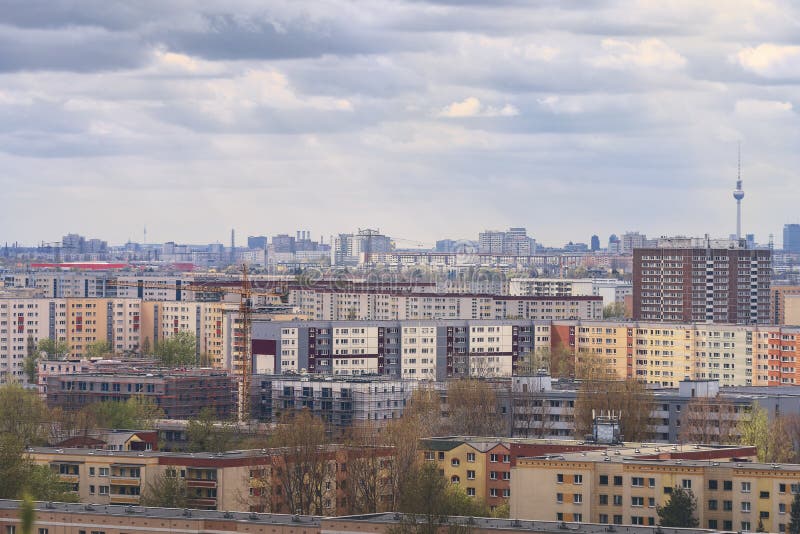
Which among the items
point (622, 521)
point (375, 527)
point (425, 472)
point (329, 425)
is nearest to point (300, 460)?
point (425, 472)

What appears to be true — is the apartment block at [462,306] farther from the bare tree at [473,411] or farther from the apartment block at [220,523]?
the apartment block at [220,523]

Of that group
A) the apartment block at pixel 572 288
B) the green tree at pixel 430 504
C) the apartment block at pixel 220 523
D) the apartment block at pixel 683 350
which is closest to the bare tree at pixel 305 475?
the green tree at pixel 430 504

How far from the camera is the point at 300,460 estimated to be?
33531 millimetres

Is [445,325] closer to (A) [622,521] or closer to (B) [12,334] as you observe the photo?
(B) [12,334]

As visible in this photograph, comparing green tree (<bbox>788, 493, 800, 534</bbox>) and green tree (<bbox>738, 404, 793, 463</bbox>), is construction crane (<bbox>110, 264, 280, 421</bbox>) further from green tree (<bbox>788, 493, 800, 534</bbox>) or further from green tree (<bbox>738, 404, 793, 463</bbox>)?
green tree (<bbox>788, 493, 800, 534</bbox>)

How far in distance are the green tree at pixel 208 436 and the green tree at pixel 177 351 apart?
27031 mm

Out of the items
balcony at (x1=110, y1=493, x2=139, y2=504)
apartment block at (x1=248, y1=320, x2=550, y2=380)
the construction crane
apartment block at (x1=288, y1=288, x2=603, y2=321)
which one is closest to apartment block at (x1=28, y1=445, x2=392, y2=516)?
balcony at (x1=110, y1=493, x2=139, y2=504)

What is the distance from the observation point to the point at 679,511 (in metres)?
29.5

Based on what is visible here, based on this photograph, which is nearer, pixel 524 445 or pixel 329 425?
pixel 524 445

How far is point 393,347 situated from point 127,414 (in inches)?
691

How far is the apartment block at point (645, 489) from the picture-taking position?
3005 centimetres

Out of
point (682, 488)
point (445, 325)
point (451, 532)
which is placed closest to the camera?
point (451, 532)

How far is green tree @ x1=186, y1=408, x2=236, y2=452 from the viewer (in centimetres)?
4247

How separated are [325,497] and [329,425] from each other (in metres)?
14.4
